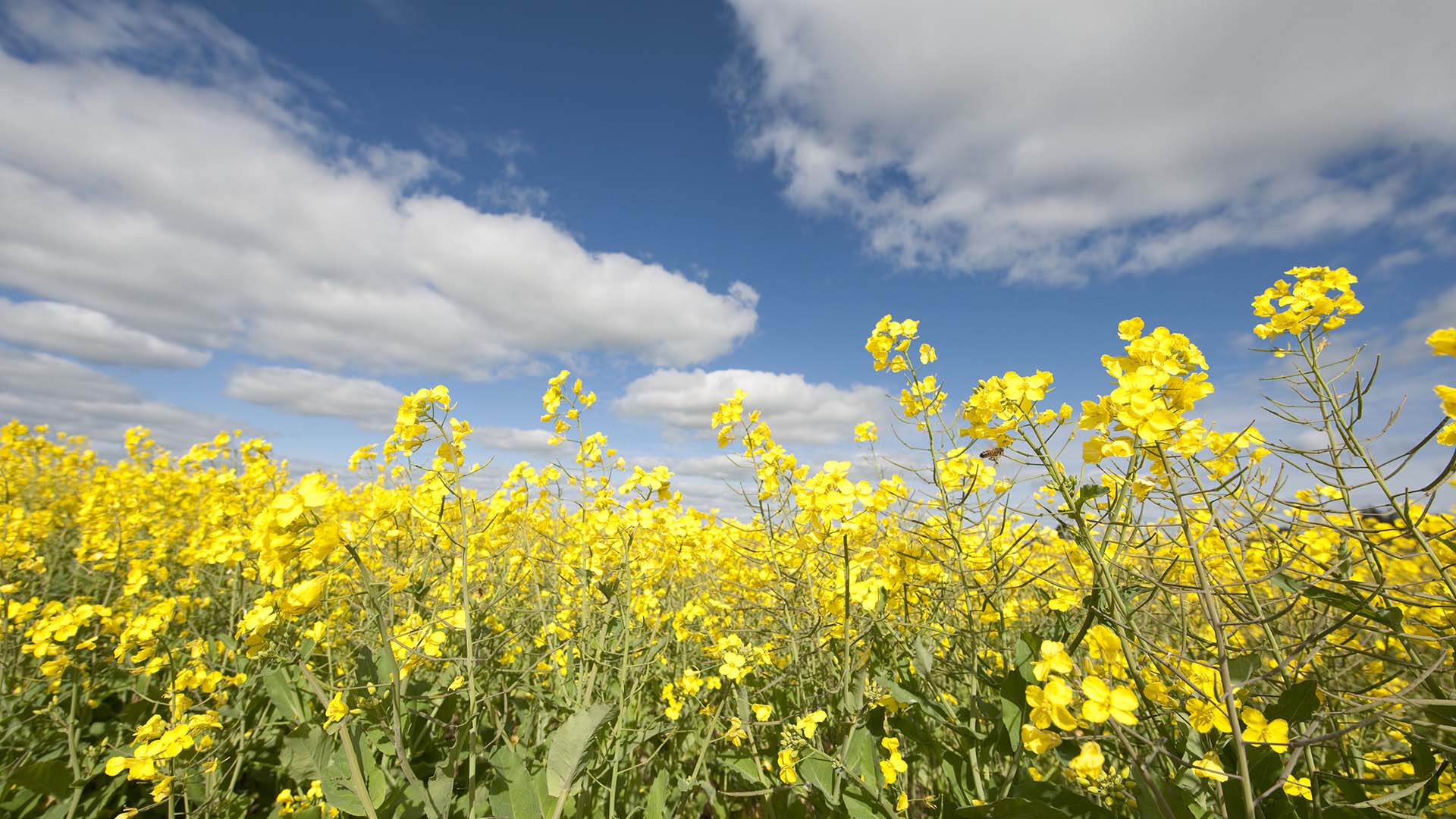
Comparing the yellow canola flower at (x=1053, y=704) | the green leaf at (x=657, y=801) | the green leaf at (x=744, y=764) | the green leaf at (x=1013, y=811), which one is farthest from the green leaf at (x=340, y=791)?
the yellow canola flower at (x=1053, y=704)

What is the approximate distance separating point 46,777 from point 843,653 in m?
3.03

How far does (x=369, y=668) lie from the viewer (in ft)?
6.82

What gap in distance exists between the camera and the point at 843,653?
2.41 m

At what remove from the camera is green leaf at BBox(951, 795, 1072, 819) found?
1.27 meters

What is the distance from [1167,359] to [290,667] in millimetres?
3954

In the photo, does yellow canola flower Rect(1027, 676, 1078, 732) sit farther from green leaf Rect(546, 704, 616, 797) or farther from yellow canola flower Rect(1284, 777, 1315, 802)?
green leaf Rect(546, 704, 616, 797)

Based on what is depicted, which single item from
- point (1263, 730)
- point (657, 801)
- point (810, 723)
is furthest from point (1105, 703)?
point (657, 801)

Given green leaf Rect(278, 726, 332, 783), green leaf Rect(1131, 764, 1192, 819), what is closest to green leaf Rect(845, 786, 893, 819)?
green leaf Rect(1131, 764, 1192, 819)

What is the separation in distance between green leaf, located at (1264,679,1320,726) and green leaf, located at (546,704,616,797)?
1657 mm

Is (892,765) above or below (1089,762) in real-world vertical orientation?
below

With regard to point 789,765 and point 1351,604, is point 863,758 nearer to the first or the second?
point 789,765

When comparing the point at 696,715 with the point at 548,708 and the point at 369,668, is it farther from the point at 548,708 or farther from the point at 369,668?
the point at 369,668

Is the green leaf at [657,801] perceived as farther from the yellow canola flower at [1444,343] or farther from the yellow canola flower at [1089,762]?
the yellow canola flower at [1444,343]

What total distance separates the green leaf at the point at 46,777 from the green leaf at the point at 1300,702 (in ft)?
12.6
